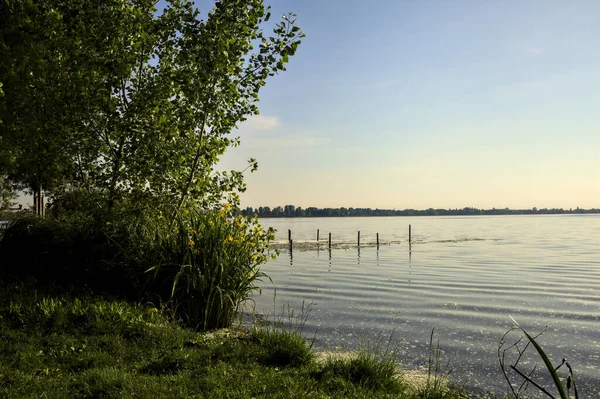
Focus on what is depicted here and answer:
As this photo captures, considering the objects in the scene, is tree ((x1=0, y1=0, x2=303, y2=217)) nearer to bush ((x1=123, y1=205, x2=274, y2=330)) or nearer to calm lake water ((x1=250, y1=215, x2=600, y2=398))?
bush ((x1=123, y1=205, x2=274, y2=330))

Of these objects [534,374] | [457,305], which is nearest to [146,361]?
[534,374]

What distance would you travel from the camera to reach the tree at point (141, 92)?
1179 cm

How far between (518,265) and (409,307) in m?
19.4

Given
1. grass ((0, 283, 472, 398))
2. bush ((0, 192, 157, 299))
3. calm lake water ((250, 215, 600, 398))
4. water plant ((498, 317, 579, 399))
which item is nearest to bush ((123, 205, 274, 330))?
bush ((0, 192, 157, 299))

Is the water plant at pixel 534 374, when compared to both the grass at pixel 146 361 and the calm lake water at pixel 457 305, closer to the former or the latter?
the calm lake water at pixel 457 305

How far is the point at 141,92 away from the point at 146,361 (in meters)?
7.50

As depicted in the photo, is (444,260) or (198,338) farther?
(444,260)

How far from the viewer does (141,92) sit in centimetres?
1208

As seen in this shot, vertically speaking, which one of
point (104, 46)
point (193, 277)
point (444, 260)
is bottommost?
point (444, 260)

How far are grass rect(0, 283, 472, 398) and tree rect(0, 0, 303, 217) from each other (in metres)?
4.21

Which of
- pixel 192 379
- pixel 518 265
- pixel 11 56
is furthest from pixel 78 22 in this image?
pixel 518 265

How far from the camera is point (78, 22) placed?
40.6ft

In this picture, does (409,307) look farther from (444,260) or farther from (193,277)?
(444,260)

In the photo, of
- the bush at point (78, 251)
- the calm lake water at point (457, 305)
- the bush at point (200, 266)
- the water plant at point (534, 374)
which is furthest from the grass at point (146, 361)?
the calm lake water at point (457, 305)
